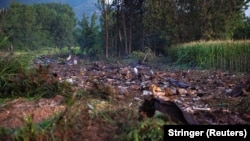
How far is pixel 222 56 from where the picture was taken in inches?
711

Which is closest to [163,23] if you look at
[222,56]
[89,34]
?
[89,34]

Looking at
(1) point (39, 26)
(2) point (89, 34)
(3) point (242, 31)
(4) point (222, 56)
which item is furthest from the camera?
(1) point (39, 26)

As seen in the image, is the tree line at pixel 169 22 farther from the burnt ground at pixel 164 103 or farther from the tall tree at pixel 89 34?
the burnt ground at pixel 164 103

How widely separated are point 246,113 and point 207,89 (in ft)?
11.8

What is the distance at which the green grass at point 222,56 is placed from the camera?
17.3 m

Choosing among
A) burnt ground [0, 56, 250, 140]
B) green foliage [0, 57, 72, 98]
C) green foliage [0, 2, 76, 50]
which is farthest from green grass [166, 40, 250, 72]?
green foliage [0, 2, 76, 50]

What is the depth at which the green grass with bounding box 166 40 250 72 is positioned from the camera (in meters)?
17.3

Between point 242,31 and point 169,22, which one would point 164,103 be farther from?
point 242,31

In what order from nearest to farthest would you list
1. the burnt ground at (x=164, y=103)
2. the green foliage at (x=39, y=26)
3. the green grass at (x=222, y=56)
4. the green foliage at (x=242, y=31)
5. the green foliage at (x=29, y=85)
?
the burnt ground at (x=164, y=103), the green foliage at (x=29, y=85), the green grass at (x=222, y=56), the green foliage at (x=242, y=31), the green foliage at (x=39, y=26)

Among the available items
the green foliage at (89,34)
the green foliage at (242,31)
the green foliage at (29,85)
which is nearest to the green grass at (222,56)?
the green foliage at (242,31)

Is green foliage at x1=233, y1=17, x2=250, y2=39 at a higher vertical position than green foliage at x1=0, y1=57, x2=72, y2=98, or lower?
higher

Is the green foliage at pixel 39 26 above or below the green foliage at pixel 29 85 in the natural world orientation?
above

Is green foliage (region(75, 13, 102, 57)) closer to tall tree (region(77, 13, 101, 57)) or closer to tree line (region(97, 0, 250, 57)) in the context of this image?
tall tree (region(77, 13, 101, 57))

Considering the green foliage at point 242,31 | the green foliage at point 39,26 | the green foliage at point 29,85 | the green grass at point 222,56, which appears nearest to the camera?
the green foliage at point 29,85
